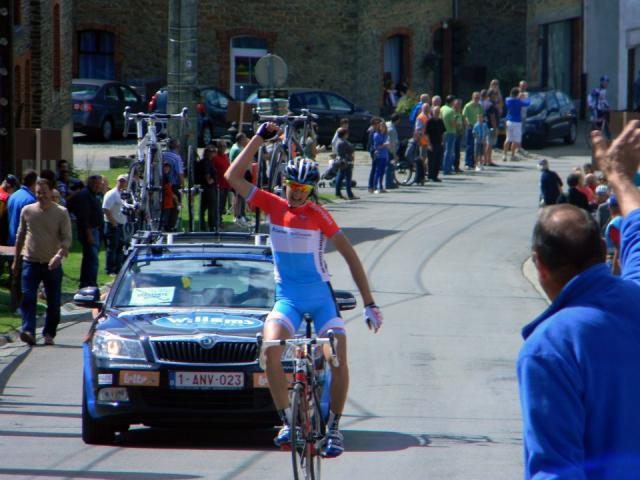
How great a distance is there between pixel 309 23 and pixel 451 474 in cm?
3770

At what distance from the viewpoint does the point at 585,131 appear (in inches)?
1773

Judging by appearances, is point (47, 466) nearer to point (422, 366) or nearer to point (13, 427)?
point (13, 427)

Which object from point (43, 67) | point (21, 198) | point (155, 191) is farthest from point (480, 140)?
point (21, 198)

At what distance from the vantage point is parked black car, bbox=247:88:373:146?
128 ft

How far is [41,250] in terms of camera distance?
1578 cm

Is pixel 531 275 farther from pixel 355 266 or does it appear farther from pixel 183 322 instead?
pixel 355 266

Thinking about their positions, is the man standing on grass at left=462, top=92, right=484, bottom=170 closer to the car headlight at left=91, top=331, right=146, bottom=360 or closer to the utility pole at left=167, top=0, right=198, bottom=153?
the utility pole at left=167, top=0, right=198, bottom=153

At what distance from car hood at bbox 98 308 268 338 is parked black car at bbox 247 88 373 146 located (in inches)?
1114

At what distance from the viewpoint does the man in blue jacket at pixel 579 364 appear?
148 inches

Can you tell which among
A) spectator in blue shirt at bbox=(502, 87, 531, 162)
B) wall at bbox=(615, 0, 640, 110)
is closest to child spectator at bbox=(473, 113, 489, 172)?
spectator in blue shirt at bbox=(502, 87, 531, 162)

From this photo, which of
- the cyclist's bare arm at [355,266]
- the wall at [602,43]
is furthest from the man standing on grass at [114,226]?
the wall at [602,43]

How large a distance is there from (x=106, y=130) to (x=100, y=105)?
1099 mm

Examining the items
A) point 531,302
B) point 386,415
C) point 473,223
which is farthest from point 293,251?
point 473,223

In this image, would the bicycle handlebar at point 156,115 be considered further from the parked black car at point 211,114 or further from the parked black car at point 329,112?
the parked black car at point 329,112
